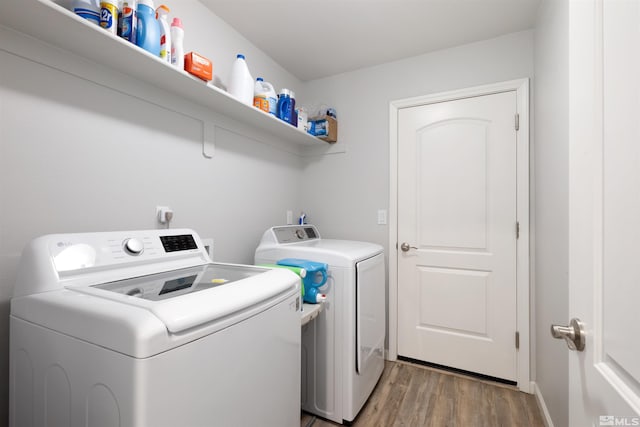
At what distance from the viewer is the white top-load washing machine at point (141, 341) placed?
0.65 meters

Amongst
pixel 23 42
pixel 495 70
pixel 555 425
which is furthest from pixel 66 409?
pixel 495 70

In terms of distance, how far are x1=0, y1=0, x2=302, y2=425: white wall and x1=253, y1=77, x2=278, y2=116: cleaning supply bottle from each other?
9.6 inches

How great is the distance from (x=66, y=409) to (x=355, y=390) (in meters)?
1.38

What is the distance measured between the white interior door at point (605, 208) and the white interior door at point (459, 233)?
1.54 metres

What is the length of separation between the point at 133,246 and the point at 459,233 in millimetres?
2098

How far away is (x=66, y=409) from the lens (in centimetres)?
74

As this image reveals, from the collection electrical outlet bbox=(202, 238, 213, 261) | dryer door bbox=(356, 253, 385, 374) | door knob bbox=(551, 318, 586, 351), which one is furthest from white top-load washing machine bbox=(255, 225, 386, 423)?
door knob bbox=(551, 318, 586, 351)

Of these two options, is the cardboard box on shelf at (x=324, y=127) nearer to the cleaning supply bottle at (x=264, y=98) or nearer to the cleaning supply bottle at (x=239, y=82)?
the cleaning supply bottle at (x=264, y=98)

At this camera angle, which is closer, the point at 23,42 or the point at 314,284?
the point at 23,42

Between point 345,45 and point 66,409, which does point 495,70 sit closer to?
point 345,45

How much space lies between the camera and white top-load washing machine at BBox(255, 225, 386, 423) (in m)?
1.64

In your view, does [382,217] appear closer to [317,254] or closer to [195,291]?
[317,254]

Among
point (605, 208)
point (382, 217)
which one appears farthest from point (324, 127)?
point (605, 208)

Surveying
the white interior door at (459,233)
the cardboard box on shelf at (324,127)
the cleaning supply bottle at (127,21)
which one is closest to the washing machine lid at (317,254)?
the white interior door at (459,233)
